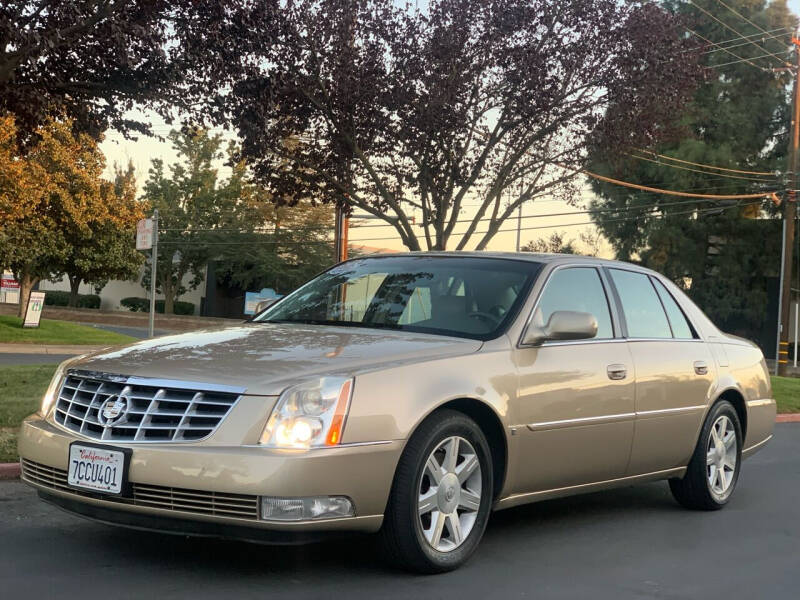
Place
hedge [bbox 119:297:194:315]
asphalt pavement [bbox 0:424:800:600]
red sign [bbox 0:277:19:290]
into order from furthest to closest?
red sign [bbox 0:277:19:290] → hedge [bbox 119:297:194:315] → asphalt pavement [bbox 0:424:800:600]

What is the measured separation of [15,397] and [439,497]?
769 centimetres

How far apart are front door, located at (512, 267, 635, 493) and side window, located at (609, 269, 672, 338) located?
8.7 inches

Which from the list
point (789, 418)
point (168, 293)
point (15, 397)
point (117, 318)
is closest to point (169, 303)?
point (168, 293)

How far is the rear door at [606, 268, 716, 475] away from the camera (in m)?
6.58

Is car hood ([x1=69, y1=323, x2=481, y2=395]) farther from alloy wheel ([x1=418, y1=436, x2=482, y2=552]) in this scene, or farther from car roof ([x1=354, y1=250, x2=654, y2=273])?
car roof ([x1=354, y1=250, x2=654, y2=273])

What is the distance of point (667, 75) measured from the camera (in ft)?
56.9

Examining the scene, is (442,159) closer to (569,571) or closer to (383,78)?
(383,78)

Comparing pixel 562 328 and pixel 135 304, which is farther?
pixel 135 304

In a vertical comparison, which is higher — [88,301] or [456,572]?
[88,301]

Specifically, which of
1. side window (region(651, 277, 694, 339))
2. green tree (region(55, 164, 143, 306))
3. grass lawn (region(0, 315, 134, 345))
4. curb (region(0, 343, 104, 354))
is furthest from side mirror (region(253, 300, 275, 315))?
green tree (region(55, 164, 143, 306))

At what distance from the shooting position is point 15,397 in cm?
1145

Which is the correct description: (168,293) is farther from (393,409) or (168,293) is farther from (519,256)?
(393,409)

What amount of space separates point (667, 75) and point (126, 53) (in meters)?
9.49

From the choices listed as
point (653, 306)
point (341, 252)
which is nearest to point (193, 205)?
point (341, 252)
